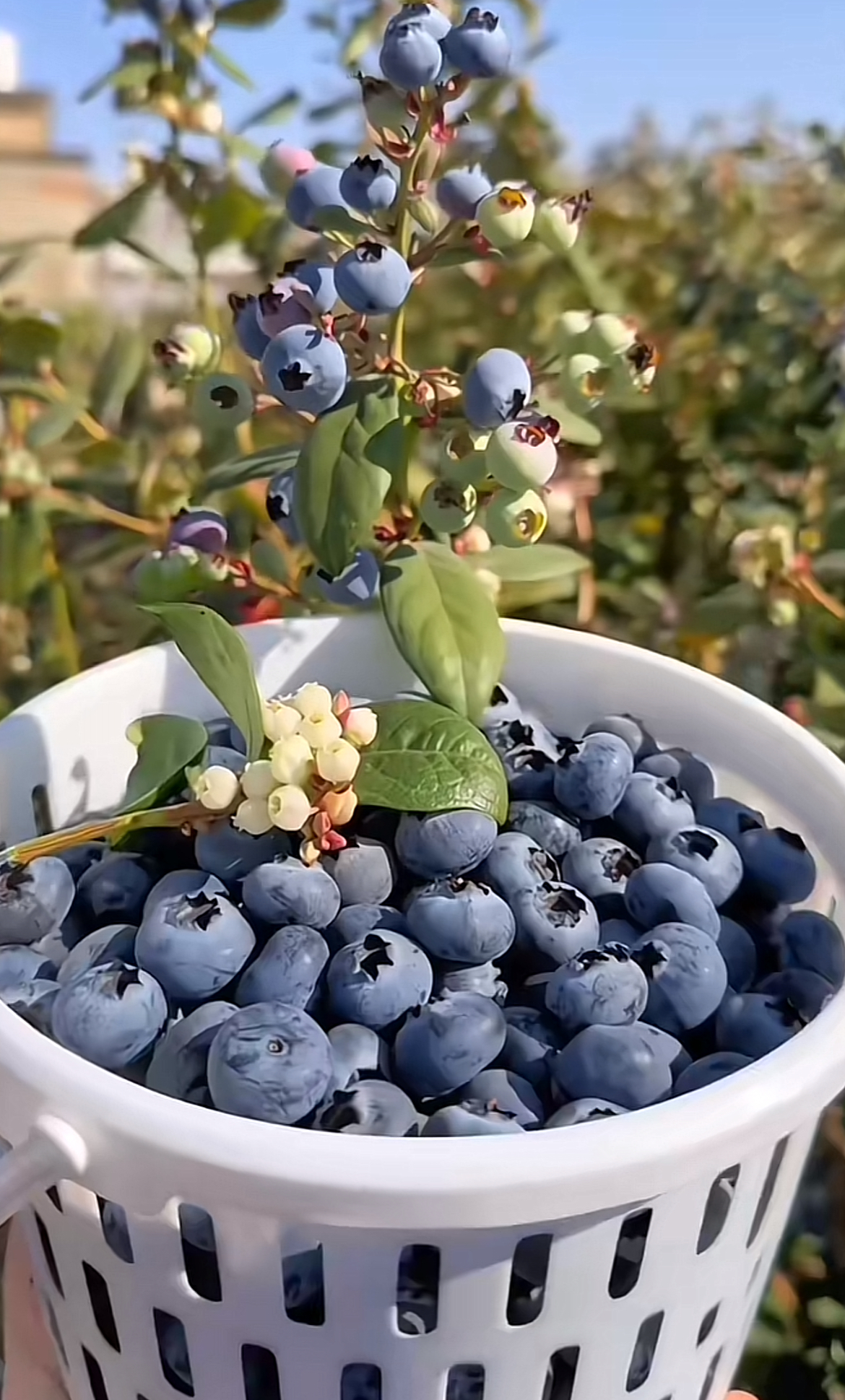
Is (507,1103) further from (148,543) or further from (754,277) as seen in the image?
(754,277)

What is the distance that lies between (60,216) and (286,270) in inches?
72.6

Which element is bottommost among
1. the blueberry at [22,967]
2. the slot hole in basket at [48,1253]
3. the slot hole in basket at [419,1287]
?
the slot hole in basket at [48,1253]

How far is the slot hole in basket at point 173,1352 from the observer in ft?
1.54

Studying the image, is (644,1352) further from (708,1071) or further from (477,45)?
(477,45)

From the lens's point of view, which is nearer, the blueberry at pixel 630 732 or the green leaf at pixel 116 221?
the blueberry at pixel 630 732

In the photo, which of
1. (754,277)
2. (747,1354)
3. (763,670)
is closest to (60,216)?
(754,277)

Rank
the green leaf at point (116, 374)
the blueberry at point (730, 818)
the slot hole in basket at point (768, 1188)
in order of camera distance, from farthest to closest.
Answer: the green leaf at point (116, 374) → the blueberry at point (730, 818) → the slot hole in basket at point (768, 1188)

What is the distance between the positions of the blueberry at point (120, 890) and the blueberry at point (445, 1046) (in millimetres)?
132

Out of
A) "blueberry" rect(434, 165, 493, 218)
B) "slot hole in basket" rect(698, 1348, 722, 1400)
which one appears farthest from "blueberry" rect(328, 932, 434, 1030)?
"blueberry" rect(434, 165, 493, 218)

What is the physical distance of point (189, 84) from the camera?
949 millimetres

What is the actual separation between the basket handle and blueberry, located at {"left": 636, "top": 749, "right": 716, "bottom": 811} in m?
0.32

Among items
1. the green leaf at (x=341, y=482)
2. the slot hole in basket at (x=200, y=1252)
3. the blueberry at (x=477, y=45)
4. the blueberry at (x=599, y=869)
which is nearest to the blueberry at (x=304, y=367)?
the green leaf at (x=341, y=482)

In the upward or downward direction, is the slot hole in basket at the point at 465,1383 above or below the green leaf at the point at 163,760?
below

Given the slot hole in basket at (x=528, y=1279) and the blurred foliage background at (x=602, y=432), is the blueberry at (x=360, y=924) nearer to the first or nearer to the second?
the slot hole in basket at (x=528, y=1279)
